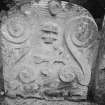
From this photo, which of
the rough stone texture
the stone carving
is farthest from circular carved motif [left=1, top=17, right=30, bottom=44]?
the rough stone texture

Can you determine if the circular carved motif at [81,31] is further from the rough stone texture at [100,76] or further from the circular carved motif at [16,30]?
the circular carved motif at [16,30]

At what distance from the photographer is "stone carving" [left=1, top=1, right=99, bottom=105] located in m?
1.63

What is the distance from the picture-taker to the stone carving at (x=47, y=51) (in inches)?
64.4

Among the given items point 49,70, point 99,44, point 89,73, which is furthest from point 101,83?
point 49,70

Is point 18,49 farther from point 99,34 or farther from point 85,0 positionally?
point 85,0

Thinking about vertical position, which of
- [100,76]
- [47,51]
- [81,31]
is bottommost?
[100,76]

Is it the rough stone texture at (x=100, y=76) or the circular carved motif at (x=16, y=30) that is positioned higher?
the circular carved motif at (x=16, y=30)

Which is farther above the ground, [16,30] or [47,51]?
[16,30]

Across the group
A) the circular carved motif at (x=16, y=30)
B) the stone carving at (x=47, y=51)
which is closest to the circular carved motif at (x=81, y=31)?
the stone carving at (x=47, y=51)

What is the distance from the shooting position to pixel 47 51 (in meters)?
1.73

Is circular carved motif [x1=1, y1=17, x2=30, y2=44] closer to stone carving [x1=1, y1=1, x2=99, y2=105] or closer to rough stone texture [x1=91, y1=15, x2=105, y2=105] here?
stone carving [x1=1, y1=1, x2=99, y2=105]

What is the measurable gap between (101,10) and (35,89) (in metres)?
1.30

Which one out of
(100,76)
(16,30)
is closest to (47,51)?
(16,30)

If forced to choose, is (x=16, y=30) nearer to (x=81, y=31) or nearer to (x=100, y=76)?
(x=81, y=31)
